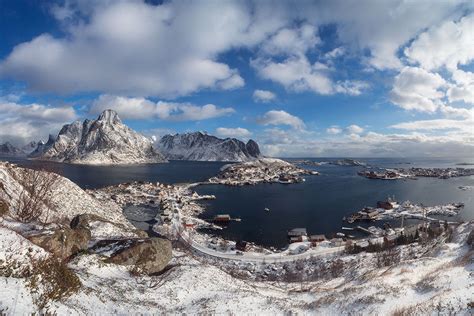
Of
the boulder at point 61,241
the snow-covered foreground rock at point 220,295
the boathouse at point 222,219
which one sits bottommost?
the boathouse at point 222,219

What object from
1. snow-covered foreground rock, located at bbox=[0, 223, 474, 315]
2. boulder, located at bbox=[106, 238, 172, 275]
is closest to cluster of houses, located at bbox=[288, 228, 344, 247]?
snow-covered foreground rock, located at bbox=[0, 223, 474, 315]

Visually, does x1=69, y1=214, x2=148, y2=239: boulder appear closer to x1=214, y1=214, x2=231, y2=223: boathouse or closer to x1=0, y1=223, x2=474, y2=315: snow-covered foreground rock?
x1=0, y1=223, x2=474, y2=315: snow-covered foreground rock

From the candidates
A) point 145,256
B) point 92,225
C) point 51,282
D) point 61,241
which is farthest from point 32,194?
point 51,282

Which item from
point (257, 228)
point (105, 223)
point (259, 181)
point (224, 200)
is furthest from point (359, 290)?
point (259, 181)

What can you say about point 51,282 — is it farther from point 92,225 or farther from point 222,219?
point 222,219

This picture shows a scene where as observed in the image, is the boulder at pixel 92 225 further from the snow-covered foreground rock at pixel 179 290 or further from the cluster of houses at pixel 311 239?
the cluster of houses at pixel 311 239

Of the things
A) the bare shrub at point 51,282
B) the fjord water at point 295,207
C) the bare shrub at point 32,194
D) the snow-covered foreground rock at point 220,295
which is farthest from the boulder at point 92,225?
the fjord water at point 295,207
